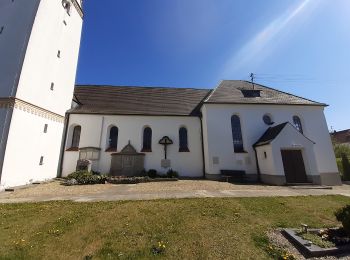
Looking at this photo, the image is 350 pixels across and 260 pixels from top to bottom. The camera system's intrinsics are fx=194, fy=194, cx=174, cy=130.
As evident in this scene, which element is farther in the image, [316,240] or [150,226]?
[150,226]

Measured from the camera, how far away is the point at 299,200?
945cm

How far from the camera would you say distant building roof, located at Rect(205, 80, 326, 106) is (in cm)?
1967

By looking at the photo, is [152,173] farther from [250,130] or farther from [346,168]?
[346,168]

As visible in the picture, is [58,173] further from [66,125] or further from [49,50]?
[49,50]

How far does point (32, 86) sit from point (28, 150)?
4979 mm

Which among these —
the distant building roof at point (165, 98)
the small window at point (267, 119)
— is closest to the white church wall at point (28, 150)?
the distant building roof at point (165, 98)

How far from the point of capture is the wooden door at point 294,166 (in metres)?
16.2

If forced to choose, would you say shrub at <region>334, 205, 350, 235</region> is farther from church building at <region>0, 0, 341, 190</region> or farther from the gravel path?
church building at <region>0, 0, 341, 190</region>

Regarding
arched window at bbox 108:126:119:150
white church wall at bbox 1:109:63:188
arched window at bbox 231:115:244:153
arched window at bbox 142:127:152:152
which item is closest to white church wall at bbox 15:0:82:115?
white church wall at bbox 1:109:63:188

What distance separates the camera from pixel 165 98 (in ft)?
77.5

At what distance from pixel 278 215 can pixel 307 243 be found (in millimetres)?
2471

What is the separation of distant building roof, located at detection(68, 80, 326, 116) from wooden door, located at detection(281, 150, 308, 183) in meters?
5.59

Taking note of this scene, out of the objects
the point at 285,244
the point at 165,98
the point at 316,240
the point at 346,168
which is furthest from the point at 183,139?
the point at 346,168

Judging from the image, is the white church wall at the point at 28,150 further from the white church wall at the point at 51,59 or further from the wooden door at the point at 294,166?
the wooden door at the point at 294,166
